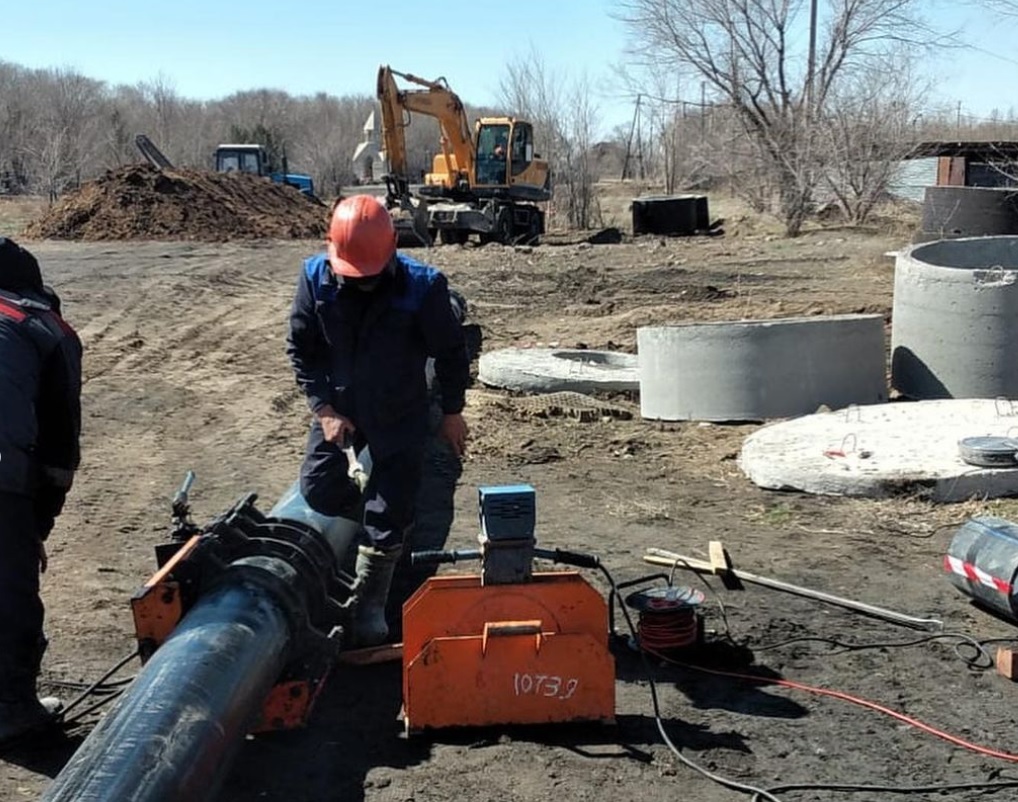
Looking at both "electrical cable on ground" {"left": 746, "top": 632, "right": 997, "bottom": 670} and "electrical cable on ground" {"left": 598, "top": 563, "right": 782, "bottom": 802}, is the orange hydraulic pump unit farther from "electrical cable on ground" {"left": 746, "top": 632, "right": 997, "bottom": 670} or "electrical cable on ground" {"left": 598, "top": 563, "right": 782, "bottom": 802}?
"electrical cable on ground" {"left": 746, "top": 632, "right": 997, "bottom": 670}

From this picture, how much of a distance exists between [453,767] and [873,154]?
85.5ft

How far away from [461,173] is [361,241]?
24.0 m

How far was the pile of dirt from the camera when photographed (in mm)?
29141

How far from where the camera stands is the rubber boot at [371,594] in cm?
472

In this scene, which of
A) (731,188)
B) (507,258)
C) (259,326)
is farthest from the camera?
(731,188)

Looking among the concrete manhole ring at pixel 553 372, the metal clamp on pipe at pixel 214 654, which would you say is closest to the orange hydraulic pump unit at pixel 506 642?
the metal clamp on pipe at pixel 214 654

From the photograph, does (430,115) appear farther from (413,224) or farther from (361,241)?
(361,241)

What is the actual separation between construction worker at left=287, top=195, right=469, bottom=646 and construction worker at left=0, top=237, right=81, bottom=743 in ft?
2.99

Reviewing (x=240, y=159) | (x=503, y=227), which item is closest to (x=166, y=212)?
(x=503, y=227)

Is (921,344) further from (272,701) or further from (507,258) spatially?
(507,258)

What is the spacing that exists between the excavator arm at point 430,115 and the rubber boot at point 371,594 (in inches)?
881

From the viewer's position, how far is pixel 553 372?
32.8ft

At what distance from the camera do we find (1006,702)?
427 cm

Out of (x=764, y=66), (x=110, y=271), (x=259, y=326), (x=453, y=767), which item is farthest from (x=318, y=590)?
(x=764, y=66)
